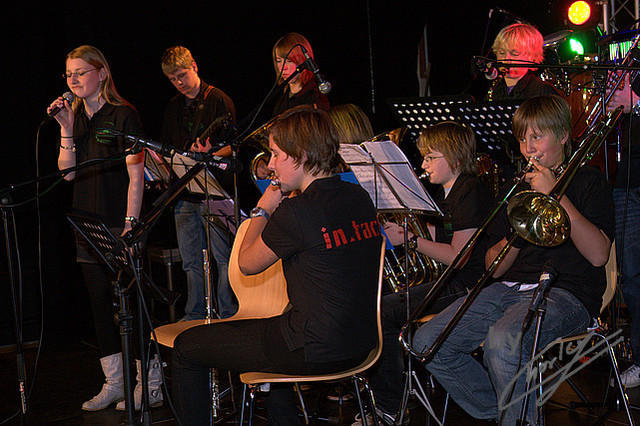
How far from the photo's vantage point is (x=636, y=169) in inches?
145

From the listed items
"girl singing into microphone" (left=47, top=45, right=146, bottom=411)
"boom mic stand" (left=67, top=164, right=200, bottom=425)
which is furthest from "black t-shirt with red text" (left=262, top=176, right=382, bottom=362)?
"girl singing into microphone" (left=47, top=45, right=146, bottom=411)

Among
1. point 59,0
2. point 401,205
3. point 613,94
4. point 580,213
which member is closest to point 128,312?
point 401,205

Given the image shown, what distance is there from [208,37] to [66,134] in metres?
2.32

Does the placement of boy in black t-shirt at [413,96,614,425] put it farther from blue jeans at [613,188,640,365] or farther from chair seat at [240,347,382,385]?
blue jeans at [613,188,640,365]

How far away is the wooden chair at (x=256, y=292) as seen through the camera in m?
3.08

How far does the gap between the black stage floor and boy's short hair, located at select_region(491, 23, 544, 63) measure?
1.85 meters

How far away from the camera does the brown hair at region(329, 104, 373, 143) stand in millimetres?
3785

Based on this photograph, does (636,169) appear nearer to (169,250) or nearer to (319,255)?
(319,255)

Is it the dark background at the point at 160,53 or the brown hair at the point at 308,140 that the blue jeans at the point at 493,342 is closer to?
the brown hair at the point at 308,140

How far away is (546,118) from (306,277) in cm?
120

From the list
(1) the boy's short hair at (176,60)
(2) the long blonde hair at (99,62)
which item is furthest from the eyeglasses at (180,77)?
(2) the long blonde hair at (99,62)

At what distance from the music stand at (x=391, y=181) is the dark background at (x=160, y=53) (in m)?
1.98

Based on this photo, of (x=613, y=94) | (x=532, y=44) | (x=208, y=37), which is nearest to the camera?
(x=613, y=94)

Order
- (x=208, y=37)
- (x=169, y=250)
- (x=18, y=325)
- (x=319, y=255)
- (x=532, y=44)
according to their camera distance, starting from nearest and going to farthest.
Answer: (x=319, y=255)
(x=18, y=325)
(x=532, y=44)
(x=169, y=250)
(x=208, y=37)
